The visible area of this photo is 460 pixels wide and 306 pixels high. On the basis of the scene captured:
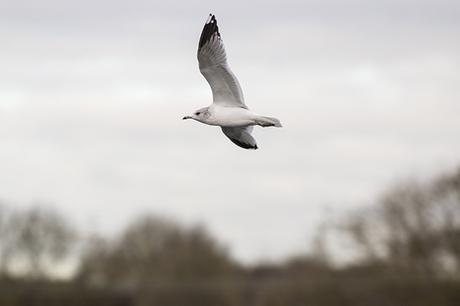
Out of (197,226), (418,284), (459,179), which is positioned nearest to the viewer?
(418,284)

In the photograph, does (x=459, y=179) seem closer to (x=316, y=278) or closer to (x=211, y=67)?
(x=316, y=278)

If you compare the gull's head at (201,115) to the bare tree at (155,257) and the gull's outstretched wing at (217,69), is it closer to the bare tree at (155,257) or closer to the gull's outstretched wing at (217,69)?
the gull's outstretched wing at (217,69)

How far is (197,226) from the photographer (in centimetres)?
5047

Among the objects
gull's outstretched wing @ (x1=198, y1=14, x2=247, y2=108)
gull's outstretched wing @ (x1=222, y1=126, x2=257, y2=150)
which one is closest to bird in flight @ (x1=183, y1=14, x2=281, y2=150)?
gull's outstretched wing @ (x1=198, y1=14, x2=247, y2=108)

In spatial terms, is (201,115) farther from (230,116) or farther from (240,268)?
(240,268)

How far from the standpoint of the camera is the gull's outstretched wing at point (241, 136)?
13.5 metres

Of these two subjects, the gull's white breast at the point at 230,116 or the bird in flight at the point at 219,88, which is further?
the bird in flight at the point at 219,88

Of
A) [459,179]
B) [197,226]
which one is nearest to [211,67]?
[459,179]

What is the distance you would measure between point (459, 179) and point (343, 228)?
4.13 meters

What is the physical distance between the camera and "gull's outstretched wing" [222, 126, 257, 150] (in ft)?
44.3

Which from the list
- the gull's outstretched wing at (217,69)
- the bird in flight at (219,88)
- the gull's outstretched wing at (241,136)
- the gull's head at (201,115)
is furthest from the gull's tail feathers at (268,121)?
the gull's outstretched wing at (241,136)

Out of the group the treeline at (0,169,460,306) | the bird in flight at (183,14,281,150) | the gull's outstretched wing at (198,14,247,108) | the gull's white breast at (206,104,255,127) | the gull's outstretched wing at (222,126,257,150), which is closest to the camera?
the gull's white breast at (206,104,255,127)

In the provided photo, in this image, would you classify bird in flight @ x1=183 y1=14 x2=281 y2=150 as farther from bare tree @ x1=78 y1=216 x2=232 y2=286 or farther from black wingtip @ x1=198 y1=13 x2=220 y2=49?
bare tree @ x1=78 y1=216 x2=232 y2=286

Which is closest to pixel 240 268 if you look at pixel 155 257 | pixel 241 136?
pixel 155 257
